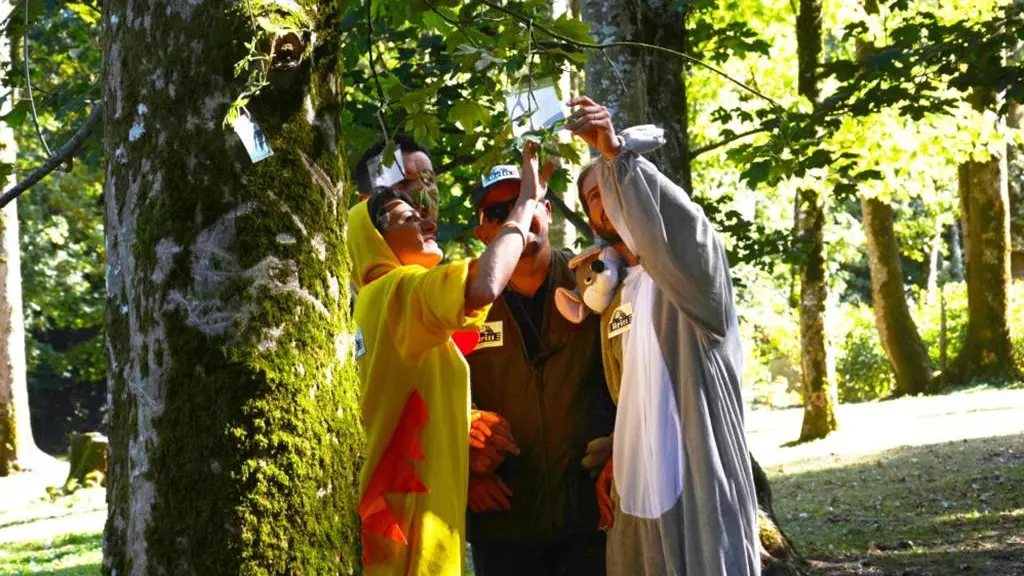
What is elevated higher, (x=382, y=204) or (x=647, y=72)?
(x=647, y=72)

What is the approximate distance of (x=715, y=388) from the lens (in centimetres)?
354

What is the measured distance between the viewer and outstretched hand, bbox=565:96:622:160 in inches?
140

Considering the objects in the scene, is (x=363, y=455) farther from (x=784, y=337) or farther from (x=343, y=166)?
(x=784, y=337)

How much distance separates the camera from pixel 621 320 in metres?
3.82

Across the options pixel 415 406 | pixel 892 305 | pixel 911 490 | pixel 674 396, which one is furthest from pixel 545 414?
pixel 892 305

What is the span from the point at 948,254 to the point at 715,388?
46314mm

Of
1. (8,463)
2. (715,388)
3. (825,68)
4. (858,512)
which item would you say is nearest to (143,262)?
(715,388)

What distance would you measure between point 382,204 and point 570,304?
2.31 feet

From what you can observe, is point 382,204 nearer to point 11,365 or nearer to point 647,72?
point 647,72

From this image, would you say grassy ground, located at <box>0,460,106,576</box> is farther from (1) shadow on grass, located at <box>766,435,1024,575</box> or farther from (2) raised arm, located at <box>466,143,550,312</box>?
(2) raised arm, located at <box>466,143,550,312</box>

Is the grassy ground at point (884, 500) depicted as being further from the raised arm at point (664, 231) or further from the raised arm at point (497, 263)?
the raised arm at point (497, 263)

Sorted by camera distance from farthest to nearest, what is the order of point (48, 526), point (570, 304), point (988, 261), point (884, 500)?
point (988, 261) < point (48, 526) < point (884, 500) < point (570, 304)

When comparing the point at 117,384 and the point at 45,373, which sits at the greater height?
the point at 45,373

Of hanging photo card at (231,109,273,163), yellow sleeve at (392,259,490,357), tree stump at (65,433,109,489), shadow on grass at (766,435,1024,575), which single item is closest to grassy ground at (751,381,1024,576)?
shadow on grass at (766,435,1024,575)
